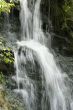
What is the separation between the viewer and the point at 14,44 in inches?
438

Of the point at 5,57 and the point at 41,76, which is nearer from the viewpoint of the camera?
the point at 5,57

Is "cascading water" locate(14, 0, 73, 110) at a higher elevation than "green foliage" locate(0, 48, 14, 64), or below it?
below

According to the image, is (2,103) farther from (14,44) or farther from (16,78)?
(14,44)

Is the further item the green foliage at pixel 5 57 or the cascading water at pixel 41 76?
the cascading water at pixel 41 76

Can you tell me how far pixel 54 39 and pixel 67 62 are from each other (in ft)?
5.58

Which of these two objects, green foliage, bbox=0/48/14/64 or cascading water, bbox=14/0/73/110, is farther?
cascading water, bbox=14/0/73/110

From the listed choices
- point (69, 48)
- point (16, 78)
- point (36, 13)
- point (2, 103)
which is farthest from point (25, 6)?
point (2, 103)

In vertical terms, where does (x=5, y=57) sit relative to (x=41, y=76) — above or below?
above

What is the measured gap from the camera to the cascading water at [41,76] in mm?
9219

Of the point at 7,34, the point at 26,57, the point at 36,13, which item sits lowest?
the point at 26,57

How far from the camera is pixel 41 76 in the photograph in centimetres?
1010

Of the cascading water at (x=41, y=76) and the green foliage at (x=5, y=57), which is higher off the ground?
the green foliage at (x=5, y=57)

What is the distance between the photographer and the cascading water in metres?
9.22

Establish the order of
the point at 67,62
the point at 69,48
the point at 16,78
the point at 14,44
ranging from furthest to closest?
the point at 69,48, the point at 67,62, the point at 14,44, the point at 16,78
